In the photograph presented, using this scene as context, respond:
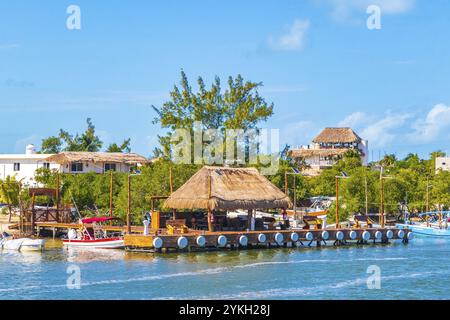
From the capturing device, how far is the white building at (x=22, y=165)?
76.6 m

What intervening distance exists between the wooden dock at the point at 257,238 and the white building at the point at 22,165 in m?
33.2

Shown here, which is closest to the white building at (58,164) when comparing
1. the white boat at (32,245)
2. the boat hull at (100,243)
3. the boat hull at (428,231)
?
the boat hull at (428,231)

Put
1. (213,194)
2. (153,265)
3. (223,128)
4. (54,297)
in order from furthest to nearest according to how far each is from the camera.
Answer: (223,128) < (213,194) < (153,265) < (54,297)

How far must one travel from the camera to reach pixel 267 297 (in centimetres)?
3058

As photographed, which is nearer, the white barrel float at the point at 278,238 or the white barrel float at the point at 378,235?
the white barrel float at the point at 278,238

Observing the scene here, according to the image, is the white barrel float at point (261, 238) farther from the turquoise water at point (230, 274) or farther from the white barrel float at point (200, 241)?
the white barrel float at point (200, 241)

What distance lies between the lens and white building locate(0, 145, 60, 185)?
76.6 m

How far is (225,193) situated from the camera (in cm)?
4894

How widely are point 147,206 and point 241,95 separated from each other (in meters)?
14.4

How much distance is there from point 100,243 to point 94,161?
30622 mm

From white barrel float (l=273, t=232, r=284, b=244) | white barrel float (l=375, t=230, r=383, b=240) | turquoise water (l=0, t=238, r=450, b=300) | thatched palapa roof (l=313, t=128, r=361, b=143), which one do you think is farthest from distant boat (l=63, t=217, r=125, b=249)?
thatched palapa roof (l=313, t=128, r=361, b=143)
